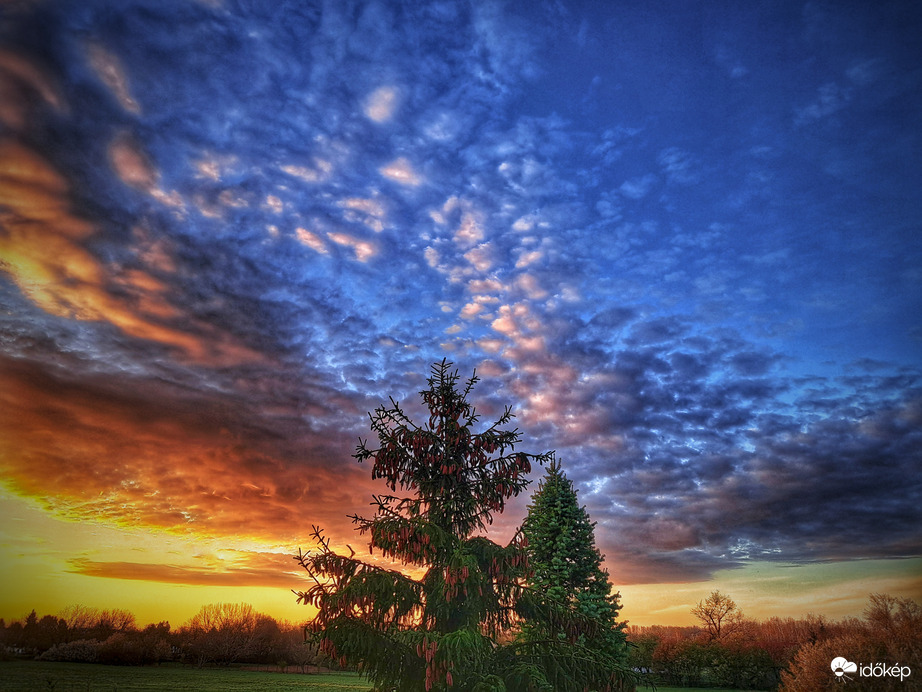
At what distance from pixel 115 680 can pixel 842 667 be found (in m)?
40.5

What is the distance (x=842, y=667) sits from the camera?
13961 mm

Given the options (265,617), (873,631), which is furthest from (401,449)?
(265,617)

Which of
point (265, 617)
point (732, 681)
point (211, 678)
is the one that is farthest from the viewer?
point (265, 617)

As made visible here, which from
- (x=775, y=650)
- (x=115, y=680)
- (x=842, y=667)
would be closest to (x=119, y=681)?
(x=115, y=680)

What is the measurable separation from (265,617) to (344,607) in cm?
7515

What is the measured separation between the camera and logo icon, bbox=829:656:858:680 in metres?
13.7

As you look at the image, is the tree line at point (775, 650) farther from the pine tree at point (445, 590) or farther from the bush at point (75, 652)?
the bush at point (75, 652)

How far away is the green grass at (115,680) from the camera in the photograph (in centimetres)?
2113

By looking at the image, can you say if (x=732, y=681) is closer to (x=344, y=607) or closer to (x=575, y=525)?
(x=575, y=525)

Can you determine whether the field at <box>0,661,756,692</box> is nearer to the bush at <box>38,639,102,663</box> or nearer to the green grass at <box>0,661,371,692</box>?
the green grass at <box>0,661,371,692</box>

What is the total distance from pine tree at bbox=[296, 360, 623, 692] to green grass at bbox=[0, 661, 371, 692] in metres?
4.03

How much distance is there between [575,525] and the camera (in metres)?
22.5

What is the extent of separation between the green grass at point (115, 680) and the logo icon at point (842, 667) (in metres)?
13.1

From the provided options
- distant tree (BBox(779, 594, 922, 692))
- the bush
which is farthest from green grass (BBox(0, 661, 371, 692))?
distant tree (BBox(779, 594, 922, 692))
